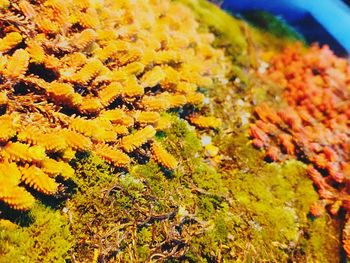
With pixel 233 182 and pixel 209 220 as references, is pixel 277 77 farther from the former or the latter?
pixel 209 220

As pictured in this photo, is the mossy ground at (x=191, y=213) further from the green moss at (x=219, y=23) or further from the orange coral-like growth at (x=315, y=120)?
the green moss at (x=219, y=23)

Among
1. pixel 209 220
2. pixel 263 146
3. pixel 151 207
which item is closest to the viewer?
pixel 151 207

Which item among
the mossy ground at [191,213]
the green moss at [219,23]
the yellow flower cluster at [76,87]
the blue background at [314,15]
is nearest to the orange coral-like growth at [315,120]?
the mossy ground at [191,213]

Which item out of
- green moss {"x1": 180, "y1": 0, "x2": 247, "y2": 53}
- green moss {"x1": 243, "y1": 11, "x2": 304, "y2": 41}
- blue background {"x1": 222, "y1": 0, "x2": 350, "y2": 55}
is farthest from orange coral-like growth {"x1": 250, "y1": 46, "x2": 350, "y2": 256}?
green moss {"x1": 180, "y1": 0, "x2": 247, "y2": 53}

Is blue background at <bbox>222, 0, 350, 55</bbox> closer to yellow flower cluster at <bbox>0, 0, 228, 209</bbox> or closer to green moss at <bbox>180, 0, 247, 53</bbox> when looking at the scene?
green moss at <bbox>180, 0, 247, 53</bbox>

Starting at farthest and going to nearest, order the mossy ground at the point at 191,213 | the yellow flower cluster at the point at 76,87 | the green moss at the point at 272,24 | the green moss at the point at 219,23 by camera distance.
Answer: the green moss at the point at 272,24 < the green moss at the point at 219,23 < the mossy ground at the point at 191,213 < the yellow flower cluster at the point at 76,87

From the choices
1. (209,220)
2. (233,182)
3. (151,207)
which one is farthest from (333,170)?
(151,207)

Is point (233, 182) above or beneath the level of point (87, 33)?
beneath
